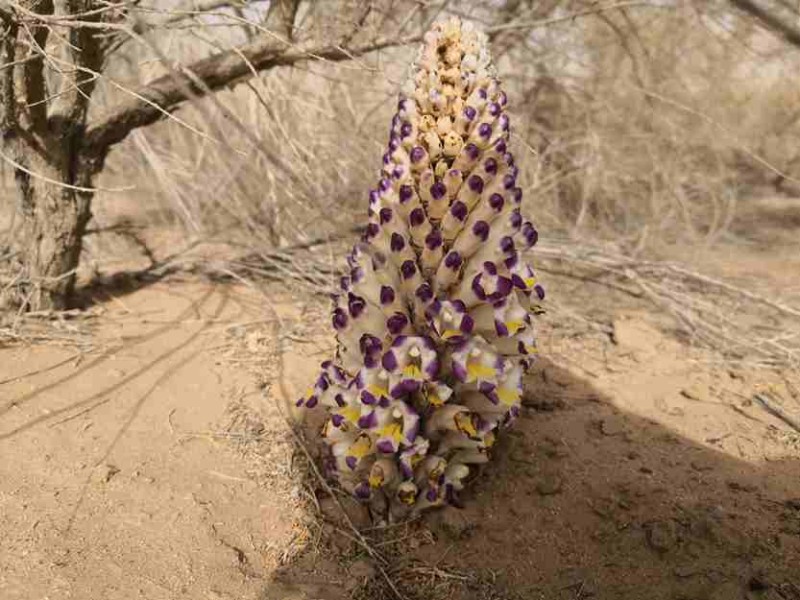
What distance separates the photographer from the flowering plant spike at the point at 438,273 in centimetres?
203

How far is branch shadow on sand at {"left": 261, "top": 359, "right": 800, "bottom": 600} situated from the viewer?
7.07ft

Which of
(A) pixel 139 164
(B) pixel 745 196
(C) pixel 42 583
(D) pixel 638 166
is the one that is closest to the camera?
(C) pixel 42 583

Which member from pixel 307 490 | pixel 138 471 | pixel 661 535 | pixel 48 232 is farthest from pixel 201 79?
pixel 661 535

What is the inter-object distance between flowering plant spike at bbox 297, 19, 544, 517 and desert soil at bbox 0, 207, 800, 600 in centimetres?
40

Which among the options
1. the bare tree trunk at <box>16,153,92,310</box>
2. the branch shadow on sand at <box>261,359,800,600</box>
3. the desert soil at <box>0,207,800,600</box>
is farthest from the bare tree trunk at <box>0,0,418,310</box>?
the branch shadow on sand at <box>261,359,800,600</box>

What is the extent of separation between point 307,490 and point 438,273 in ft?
3.19

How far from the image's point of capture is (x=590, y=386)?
3.31 metres

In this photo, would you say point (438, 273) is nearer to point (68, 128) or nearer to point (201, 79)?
point (201, 79)

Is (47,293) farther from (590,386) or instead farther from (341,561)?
(590,386)

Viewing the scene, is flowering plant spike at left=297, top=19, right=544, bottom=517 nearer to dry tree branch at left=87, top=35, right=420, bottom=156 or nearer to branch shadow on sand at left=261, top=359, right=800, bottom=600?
branch shadow on sand at left=261, top=359, right=800, bottom=600

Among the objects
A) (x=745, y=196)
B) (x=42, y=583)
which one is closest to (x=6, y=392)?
(x=42, y=583)

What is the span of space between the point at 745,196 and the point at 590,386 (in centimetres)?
530

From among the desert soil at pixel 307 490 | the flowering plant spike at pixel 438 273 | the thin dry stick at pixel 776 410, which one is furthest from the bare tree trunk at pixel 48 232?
the thin dry stick at pixel 776 410

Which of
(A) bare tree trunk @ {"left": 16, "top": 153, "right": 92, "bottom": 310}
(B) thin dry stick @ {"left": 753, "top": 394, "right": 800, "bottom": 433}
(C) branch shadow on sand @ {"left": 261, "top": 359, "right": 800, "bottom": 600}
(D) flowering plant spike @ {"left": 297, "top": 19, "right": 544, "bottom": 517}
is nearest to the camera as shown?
(D) flowering plant spike @ {"left": 297, "top": 19, "right": 544, "bottom": 517}
